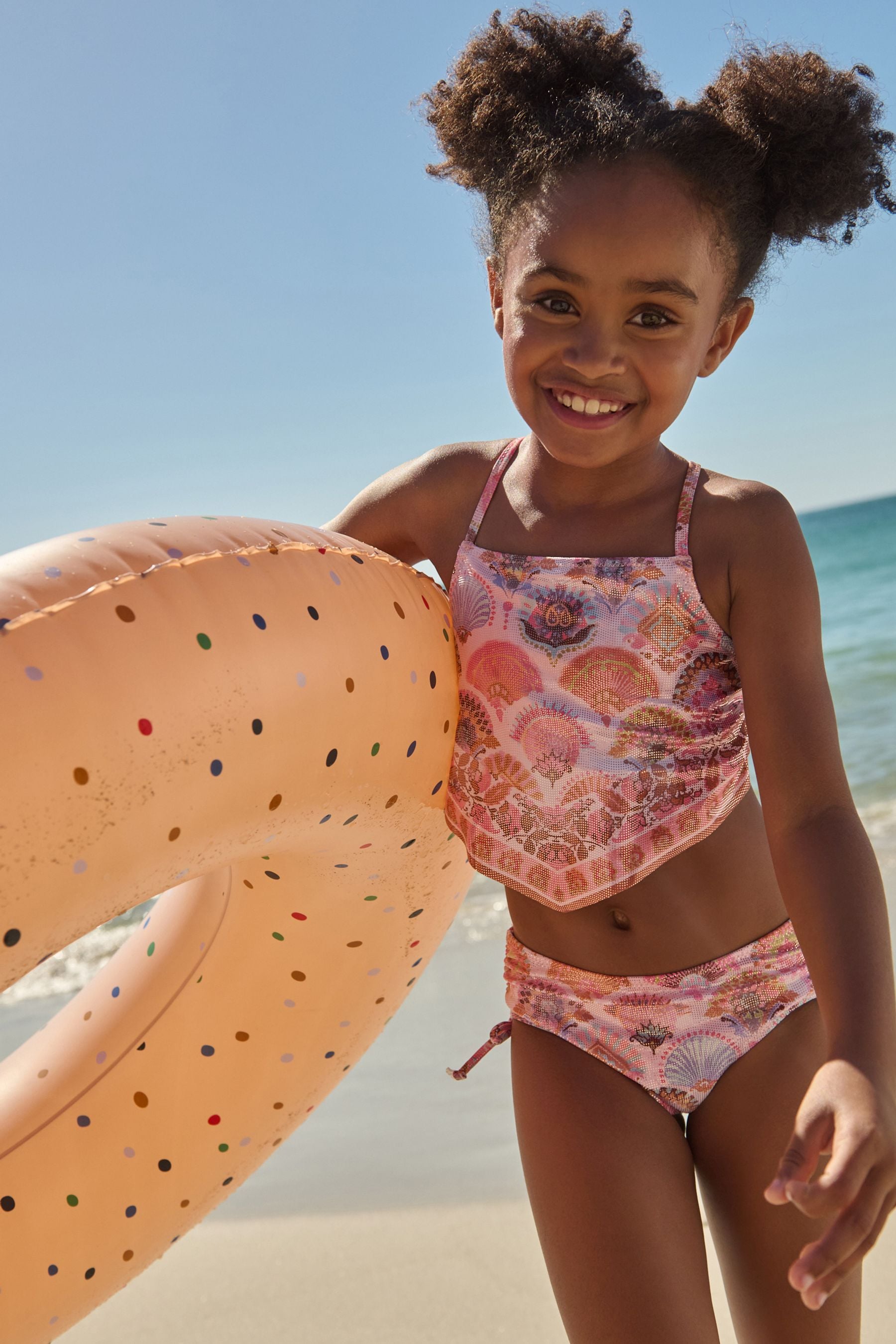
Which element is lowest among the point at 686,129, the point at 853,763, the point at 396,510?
the point at 853,763

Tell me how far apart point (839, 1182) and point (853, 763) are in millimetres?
5219

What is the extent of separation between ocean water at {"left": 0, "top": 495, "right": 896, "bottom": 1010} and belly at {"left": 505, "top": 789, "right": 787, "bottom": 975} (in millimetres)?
1053

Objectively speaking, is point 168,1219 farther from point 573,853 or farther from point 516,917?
point 573,853

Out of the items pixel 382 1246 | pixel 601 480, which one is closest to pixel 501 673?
pixel 601 480

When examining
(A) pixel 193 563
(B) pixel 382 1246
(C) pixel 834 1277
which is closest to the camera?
(C) pixel 834 1277

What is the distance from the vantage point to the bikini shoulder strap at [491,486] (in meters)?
1.50

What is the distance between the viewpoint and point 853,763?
19.0 feet

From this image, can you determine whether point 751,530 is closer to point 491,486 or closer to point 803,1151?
point 491,486

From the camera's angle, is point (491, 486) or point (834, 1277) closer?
point (834, 1277)

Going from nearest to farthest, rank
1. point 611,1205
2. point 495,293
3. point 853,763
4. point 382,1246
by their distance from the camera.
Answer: point 611,1205, point 495,293, point 382,1246, point 853,763

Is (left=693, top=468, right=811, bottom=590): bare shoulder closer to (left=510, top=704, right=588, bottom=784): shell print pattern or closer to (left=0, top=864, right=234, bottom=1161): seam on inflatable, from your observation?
(left=510, top=704, right=588, bottom=784): shell print pattern

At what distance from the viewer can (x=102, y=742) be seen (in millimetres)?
968

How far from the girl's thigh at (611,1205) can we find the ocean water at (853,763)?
42.6 inches

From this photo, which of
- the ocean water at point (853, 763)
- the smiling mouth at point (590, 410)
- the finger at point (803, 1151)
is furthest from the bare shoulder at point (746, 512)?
the ocean water at point (853, 763)
